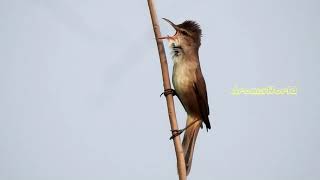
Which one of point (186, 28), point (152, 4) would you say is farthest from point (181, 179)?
point (186, 28)

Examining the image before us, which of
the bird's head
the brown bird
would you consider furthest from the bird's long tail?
the bird's head

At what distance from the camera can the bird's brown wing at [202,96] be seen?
3.22m

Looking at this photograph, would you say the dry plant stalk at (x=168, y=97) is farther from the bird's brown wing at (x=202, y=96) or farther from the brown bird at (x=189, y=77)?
the bird's brown wing at (x=202, y=96)

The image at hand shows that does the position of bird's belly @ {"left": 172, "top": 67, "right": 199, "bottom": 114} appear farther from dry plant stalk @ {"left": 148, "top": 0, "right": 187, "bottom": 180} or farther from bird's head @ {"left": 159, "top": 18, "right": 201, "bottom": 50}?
dry plant stalk @ {"left": 148, "top": 0, "right": 187, "bottom": 180}

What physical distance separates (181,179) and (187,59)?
1.41 metres

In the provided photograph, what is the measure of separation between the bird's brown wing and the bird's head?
0.23 meters

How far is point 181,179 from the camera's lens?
2143 mm

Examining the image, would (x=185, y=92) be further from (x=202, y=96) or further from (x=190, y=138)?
(x=190, y=138)

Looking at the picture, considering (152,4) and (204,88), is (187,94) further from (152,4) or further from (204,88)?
(152,4)

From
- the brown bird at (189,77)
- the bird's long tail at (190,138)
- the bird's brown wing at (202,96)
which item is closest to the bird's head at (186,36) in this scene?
the brown bird at (189,77)

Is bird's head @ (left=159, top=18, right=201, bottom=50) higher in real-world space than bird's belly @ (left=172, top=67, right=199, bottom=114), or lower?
higher

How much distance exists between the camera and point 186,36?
3354 millimetres

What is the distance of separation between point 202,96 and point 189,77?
20 cm

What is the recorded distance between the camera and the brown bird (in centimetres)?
320
